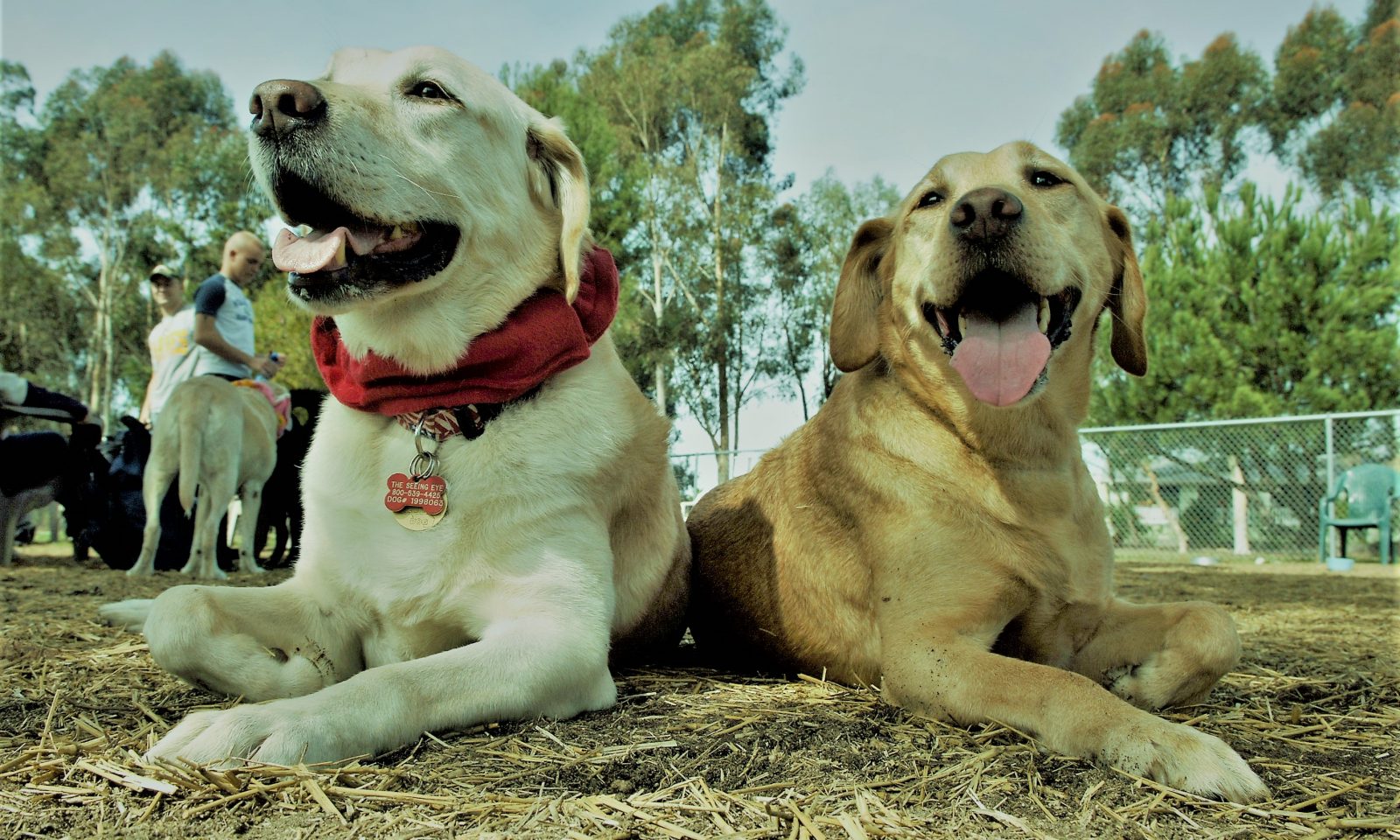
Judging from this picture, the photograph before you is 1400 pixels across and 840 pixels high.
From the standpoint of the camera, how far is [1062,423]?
279 cm

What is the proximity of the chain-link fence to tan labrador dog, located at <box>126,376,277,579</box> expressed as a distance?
278 inches

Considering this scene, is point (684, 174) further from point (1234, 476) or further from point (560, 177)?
point (560, 177)

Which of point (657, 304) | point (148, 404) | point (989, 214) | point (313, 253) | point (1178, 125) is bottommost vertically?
point (148, 404)

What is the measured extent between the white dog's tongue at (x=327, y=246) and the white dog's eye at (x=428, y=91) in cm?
41

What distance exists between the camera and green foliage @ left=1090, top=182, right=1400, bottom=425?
1538cm

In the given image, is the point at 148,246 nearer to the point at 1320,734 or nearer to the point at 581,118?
the point at 581,118

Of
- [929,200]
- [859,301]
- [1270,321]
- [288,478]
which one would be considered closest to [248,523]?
[288,478]

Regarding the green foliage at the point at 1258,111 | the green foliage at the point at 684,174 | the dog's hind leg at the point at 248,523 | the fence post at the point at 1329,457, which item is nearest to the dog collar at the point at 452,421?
the dog's hind leg at the point at 248,523

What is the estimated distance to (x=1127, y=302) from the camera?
3.09 meters

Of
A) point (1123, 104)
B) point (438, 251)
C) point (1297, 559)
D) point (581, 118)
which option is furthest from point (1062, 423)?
point (1123, 104)

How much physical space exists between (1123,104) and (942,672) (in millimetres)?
35525

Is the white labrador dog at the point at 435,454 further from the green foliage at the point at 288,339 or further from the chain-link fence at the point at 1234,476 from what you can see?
the green foliage at the point at 288,339

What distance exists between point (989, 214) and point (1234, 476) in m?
12.0

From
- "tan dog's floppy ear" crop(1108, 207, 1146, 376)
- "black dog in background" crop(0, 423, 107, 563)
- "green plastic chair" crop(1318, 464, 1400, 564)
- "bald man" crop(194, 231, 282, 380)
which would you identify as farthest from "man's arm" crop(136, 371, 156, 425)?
"green plastic chair" crop(1318, 464, 1400, 564)
